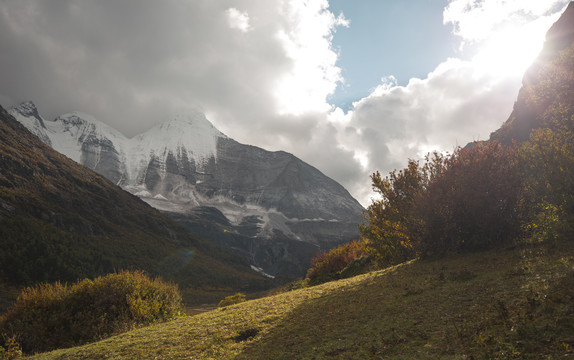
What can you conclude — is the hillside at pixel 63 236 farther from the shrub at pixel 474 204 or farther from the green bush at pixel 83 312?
the shrub at pixel 474 204

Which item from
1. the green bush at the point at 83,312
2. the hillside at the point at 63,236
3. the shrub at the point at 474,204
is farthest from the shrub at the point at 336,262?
the hillside at the point at 63,236

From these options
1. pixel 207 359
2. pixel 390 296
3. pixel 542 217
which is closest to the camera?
pixel 207 359

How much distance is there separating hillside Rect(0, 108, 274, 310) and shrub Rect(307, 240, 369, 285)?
93365mm

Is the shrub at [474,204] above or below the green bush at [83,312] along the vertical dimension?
above

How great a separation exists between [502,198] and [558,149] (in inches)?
209

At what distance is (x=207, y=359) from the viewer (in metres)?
8.66

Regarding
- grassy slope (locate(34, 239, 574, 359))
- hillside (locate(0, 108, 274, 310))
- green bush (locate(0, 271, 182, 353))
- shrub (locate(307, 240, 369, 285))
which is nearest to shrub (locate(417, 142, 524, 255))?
grassy slope (locate(34, 239, 574, 359))

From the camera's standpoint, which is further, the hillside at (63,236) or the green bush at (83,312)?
the hillside at (63,236)

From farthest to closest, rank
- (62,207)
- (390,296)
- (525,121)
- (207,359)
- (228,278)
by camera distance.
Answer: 1. (228,278)
2. (62,207)
3. (525,121)
4. (390,296)
5. (207,359)

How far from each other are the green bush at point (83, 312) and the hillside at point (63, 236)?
89.5 meters

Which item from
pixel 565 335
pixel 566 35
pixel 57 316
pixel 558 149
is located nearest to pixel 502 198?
pixel 558 149

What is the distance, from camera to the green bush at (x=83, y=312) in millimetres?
16531

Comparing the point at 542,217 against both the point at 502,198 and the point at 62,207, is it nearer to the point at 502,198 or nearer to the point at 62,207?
the point at 502,198

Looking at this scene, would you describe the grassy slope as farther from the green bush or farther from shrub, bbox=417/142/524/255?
the green bush
